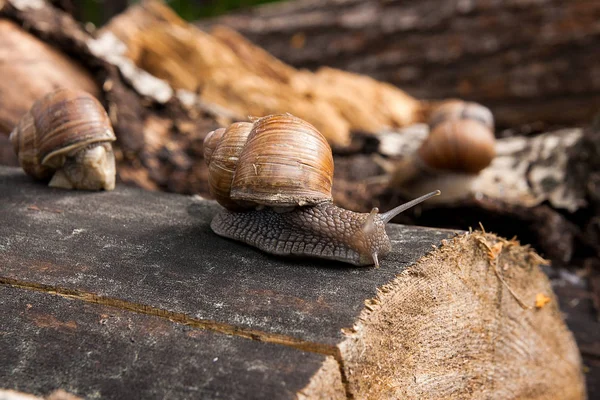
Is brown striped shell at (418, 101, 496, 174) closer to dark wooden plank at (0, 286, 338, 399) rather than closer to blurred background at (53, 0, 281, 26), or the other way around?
dark wooden plank at (0, 286, 338, 399)

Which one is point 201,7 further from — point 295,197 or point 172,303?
point 172,303

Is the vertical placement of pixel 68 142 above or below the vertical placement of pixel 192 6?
below

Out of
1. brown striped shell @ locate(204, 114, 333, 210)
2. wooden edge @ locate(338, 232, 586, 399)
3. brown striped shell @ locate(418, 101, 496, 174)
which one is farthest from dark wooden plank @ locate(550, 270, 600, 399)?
brown striped shell @ locate(204, 114, 333, 210)

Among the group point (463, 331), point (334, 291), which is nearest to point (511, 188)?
point (463, 331)

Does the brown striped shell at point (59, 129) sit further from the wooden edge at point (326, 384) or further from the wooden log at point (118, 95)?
the wooden edge at point (326, 384)

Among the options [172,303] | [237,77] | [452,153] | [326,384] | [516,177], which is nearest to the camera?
[326,384]

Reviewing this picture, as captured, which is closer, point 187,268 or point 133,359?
point 133,359

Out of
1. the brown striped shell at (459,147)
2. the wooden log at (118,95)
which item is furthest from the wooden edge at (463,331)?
the wooden log at (118,95)
